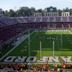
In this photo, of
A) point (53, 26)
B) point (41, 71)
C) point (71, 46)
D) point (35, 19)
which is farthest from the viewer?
point (35, 19)

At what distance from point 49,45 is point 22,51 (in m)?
6.45

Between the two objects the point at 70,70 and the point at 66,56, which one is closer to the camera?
the point at 70,70

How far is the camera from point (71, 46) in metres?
41.2

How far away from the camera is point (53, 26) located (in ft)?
296

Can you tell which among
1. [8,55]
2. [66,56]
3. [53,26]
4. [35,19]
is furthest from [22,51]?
[35,19]

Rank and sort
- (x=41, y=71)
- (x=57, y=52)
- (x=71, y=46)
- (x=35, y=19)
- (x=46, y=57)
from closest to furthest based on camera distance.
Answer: (x=41, y=71) → (x=46, y=57) → (x=57, y=52) → (x=71, y=46) → (x=35, y=19)

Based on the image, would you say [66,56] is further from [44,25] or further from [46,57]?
[44,25]

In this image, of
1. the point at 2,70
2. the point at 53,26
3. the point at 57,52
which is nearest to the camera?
the point at 2,70

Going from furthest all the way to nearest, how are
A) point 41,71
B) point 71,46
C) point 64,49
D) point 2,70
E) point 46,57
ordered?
1. point 71,46
2. point 64,49
3. point 46,57
4. point 2,70
5. point 41,71

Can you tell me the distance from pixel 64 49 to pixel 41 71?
15.7 m

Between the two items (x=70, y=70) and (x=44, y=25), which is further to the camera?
(x=44, y=25)

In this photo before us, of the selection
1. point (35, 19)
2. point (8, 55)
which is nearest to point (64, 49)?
point (8, 55)

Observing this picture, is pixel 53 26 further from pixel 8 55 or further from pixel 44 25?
pixel 8 55

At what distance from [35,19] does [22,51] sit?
61.6 metres
